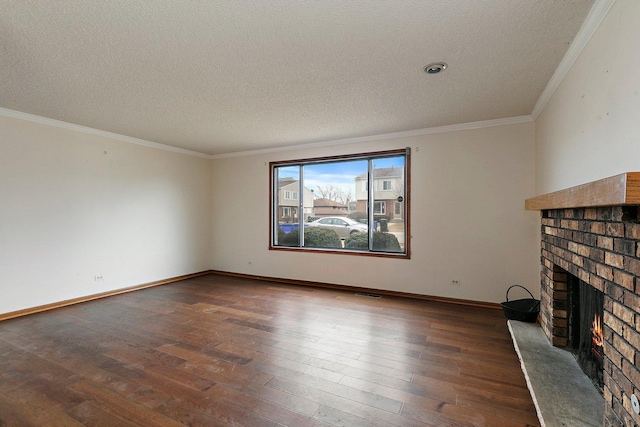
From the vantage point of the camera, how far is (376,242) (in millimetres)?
4797

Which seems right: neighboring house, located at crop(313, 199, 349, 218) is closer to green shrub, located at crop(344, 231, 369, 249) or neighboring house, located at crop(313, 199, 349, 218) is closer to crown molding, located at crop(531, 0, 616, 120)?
green shrub, located at crop(344, 231, 369, 249)

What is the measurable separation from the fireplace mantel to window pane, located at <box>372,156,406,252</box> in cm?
277

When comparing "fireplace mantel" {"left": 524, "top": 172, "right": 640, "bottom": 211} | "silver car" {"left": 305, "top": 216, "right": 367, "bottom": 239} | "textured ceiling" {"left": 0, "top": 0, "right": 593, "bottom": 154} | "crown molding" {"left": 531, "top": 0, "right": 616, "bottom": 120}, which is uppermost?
"textured ceiling" {"left": 0, "top": 0, "right": 593, "bottom": 154}

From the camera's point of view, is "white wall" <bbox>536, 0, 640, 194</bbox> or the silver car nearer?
"white wall" <bbox>536, 0, 640, 194</bbox>

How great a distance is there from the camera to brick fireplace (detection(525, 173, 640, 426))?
46.6 inches

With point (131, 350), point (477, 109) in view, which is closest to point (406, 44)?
point (477, 109)

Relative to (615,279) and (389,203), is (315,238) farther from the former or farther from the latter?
(615,279)

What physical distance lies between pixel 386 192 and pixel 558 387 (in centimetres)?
324

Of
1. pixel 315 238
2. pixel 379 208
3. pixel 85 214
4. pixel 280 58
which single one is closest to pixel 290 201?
pixel 315 238

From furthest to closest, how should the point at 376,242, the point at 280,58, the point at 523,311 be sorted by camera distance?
the point at 376,242, the point at 523,311, the point at 280,58

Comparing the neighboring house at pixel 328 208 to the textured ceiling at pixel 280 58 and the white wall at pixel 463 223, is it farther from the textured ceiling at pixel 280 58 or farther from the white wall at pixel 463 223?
the textured ceiling at pixel 280 58

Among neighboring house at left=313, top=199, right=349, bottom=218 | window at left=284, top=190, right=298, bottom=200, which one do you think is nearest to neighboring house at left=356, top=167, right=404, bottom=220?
neighboring house at left=313, top=199, right=349, bottom=218

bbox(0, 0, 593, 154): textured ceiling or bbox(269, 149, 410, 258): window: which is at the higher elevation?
bbox(0, 0, 593, 154): textured ceiling

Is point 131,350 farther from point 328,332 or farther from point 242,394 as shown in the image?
point 328,332
